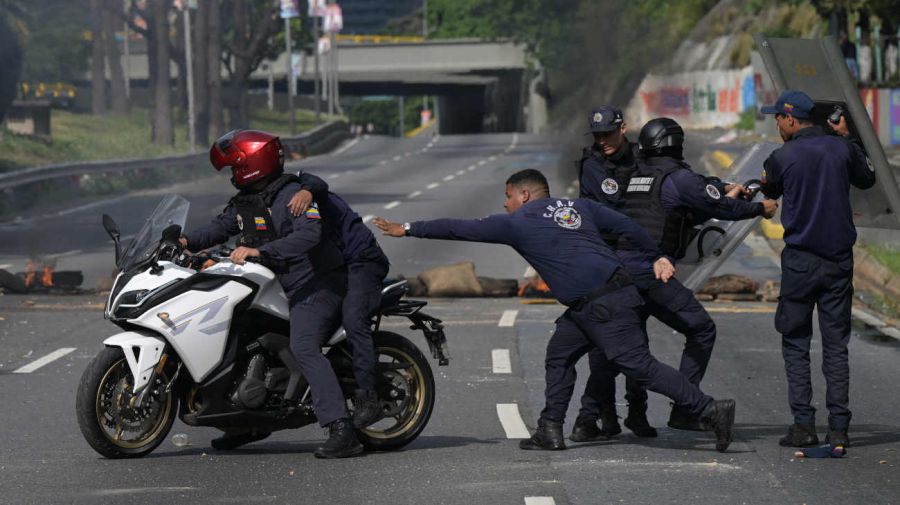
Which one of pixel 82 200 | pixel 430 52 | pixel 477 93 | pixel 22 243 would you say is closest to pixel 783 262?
pixel 22 243

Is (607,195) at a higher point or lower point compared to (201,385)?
higher

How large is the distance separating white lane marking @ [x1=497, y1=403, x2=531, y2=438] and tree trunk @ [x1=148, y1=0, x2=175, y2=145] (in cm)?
5102

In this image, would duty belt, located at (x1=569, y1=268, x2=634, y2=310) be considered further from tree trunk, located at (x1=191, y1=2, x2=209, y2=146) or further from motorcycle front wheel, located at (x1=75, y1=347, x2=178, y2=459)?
tree trunk, located at (x1=191, y1=2, x2=209, y2=146)

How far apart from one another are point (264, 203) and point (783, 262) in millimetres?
2795

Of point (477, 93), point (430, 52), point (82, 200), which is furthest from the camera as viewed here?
point (477, 93)

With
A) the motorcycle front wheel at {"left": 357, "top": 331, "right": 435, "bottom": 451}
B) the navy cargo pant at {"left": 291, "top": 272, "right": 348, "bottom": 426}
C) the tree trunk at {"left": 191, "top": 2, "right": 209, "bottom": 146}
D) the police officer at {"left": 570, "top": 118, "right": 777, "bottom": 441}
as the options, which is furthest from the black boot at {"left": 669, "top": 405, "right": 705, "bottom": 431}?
the tree trunk at {"left": 191, "top": 2, "right": 209, "bottom": 146}

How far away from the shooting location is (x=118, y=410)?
827 cm

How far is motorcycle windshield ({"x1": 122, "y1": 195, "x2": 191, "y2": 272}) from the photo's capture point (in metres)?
8.39

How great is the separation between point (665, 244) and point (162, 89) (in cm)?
5349

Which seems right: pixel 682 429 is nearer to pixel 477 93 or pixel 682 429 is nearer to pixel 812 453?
pixel 812 453

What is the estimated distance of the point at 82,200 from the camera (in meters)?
35.1

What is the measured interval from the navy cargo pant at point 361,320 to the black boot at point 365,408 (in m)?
0.04

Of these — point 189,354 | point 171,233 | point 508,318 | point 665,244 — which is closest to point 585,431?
point 665,244

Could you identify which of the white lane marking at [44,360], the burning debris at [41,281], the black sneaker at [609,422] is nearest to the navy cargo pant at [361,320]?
the black sneaker at [609,422]
